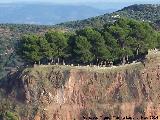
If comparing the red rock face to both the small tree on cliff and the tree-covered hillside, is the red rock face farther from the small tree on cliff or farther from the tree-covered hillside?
the tree-covered hillside

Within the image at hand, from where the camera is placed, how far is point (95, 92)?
61438mm

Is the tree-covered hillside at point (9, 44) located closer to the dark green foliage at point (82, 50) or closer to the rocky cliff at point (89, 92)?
the dark green foliage at point (82, 50)

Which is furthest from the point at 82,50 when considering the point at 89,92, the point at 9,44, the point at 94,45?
the point at 9,44

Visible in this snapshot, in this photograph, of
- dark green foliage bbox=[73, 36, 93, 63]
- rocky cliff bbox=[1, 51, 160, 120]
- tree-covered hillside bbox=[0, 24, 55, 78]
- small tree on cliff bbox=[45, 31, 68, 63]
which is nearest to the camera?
rocky cliff bbox=[1, 51, 160, 120]

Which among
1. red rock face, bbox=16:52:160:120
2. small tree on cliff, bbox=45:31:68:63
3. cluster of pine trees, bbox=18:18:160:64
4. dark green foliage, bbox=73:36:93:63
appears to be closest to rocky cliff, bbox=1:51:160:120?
red rock face, bbox=16:52:160:120

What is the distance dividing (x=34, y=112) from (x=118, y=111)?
10115mm

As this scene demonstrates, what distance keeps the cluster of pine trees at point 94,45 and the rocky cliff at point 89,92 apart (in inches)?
242

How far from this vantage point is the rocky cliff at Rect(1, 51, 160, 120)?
6006cm

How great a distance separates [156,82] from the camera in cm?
6278

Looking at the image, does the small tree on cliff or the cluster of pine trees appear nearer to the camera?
the cluster of pine trees

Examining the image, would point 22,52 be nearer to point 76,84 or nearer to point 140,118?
point 76,84

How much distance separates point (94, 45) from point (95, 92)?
1040cm

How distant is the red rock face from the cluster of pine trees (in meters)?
6.32

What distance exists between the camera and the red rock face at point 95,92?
60.2 m
